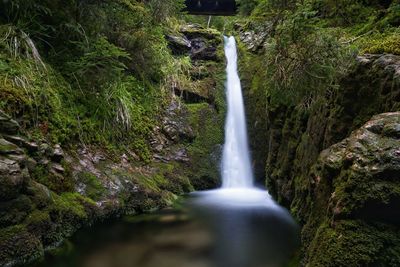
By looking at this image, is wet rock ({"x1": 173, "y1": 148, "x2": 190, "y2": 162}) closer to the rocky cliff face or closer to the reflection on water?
the rocky cliff face

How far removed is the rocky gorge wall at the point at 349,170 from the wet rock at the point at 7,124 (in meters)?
4.01

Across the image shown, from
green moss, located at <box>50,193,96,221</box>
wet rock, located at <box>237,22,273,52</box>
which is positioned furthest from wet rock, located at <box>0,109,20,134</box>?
wet rock, located at <box>237,22,273,52</box>

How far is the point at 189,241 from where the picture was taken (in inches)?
206

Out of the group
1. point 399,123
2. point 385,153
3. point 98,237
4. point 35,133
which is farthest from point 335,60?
point 35,133

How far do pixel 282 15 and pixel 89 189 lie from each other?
4095mm

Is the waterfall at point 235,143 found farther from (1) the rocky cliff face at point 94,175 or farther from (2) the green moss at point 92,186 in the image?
(2) the green moss at point 92,186

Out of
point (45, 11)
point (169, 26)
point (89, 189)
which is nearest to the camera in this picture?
point (89, 189)

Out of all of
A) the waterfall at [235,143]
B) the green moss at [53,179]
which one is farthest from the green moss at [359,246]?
the waterfall at [235,143]

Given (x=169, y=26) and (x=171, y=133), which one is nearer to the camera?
(x=171, y=133)

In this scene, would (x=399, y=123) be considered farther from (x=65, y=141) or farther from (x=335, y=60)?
(x=65, y=141)

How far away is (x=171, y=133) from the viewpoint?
10.2m

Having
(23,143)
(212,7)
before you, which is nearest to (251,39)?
(212,7)

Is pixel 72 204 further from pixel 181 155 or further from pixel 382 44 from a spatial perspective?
pixel 382 44

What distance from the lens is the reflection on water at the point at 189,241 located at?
448cm
